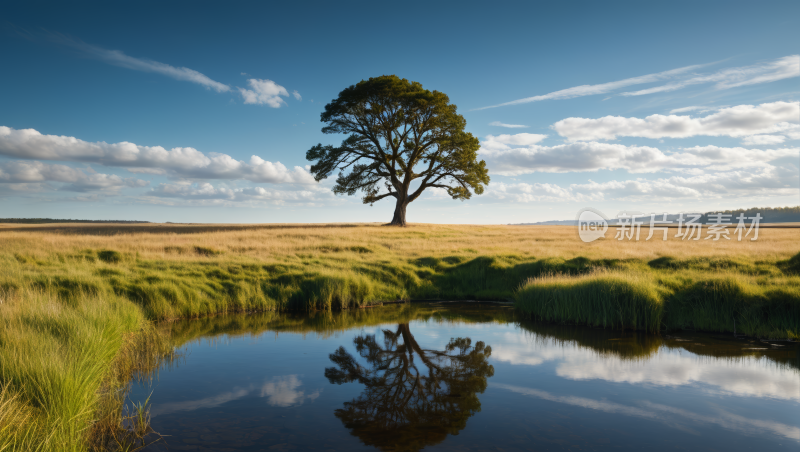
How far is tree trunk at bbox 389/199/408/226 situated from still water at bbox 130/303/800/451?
101 feet

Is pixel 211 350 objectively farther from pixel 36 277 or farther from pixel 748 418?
pixel 748 418

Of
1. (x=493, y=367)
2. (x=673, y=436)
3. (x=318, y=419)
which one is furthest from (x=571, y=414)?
(x=318, y=419)

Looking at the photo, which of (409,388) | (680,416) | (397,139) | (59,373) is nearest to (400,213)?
(397,139)

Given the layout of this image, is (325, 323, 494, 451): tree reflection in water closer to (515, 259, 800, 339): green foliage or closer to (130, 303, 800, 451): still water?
(130, 303, 800, 451): still water

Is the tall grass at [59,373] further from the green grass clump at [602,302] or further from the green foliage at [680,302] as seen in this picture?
the green foliage at [680,302]

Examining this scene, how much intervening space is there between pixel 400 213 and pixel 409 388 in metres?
36.1

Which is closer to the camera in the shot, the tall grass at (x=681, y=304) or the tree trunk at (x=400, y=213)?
the tall grass at (x=681, y=304)

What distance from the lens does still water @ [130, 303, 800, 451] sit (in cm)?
623

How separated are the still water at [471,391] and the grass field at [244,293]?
34.0 inches

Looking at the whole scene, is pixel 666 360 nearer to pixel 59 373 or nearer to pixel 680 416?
pixel 680 416

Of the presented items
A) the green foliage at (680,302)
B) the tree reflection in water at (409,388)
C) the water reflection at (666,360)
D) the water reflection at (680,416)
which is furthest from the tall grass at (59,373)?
the green foliage at (680,302)

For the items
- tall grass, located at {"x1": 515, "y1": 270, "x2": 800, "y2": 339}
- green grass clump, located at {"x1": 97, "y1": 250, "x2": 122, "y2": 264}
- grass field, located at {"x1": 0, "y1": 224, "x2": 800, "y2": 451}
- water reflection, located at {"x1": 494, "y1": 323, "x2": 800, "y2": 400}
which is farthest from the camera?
green grass clump, located at {"x1": 97, "y1": 250, "x2": 122, "y2": 264}

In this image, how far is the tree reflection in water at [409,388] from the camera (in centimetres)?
639

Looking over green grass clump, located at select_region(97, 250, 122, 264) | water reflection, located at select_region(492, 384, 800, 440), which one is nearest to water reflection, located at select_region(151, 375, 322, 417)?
water reflection, located at select_region(492, 384, 800, 440)
